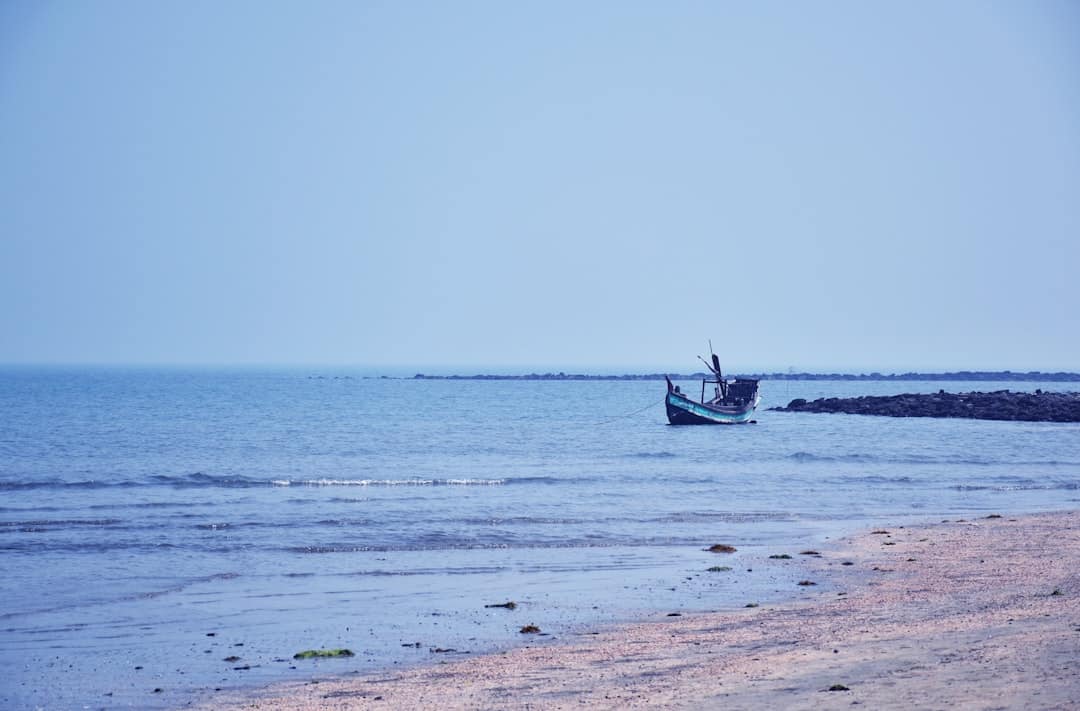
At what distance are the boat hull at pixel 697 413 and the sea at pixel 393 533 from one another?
11095mm

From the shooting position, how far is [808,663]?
11.6 metres

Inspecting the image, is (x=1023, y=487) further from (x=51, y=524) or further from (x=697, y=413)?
(x=697, y=413)

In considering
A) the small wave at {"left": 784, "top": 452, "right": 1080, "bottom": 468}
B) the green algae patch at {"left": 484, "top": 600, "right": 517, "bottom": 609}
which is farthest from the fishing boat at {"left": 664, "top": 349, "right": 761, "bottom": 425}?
the green algae patch at {"left": 484, "top": 600, "right": 517, "bottom": 609}

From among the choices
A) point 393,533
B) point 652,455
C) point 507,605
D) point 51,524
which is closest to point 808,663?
point 507,605

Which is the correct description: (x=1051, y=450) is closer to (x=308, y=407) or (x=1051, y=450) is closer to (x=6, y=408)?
(x=308, y=407)

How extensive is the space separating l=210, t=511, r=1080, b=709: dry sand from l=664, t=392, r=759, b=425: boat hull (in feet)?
182

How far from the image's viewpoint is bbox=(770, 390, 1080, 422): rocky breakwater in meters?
76.3

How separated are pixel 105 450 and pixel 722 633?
41.4m

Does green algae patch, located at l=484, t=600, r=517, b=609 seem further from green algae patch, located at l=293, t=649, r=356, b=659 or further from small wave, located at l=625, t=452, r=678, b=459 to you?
small wave, located at l=625, t=452, r=678, b=459

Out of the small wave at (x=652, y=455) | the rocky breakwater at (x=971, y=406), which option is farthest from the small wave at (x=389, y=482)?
the rocky breakwater at (x=971, y=406)

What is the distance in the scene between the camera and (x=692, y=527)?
1037 inches

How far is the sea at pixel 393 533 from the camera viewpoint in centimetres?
1441

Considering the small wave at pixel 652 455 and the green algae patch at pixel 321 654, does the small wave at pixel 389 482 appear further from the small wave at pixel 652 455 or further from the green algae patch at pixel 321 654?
the green algae patch at pixel 321 654

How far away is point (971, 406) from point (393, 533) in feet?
216
